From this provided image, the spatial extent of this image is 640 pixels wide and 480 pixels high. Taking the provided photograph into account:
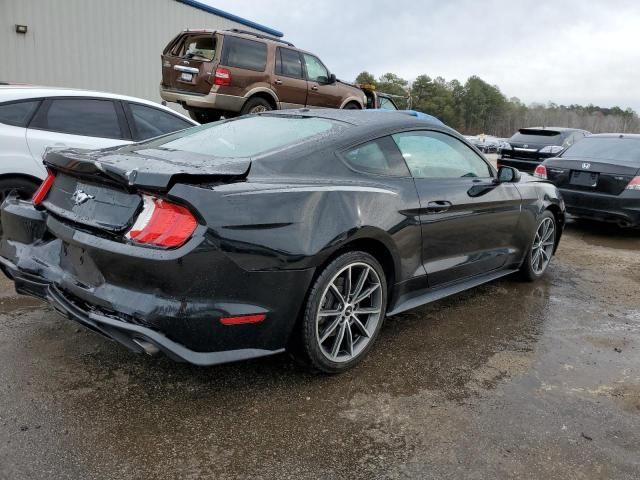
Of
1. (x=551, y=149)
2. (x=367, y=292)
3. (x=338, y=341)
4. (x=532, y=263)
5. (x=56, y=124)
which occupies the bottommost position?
(x=338, y=341)

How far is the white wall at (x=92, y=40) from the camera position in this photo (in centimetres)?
1255

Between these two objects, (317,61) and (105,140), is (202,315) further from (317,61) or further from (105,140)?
(317,61)

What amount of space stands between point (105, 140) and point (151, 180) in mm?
3345

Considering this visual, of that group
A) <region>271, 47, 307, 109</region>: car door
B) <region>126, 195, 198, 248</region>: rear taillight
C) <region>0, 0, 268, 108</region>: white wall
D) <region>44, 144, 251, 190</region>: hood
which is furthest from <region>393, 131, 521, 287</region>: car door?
<region>0, 0, 268, 108</region>: white wall

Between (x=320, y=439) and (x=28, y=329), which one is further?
(x=28, y=329)

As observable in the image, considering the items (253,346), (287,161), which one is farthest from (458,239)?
(253,346)

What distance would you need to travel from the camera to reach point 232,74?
364 inches

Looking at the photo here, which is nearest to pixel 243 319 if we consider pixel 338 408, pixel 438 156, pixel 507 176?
pixel 338 408

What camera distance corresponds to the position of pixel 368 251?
3193 mm

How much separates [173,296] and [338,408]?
1006 mm

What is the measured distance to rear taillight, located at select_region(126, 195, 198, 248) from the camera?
2410 mm

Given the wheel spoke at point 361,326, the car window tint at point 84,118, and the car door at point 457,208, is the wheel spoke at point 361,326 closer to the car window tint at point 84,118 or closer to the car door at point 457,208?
the car door at point 457,208

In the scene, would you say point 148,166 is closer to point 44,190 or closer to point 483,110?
point 44,190

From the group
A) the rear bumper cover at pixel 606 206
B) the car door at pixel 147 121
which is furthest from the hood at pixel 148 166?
the rear bumper cover at pixel 606 206
